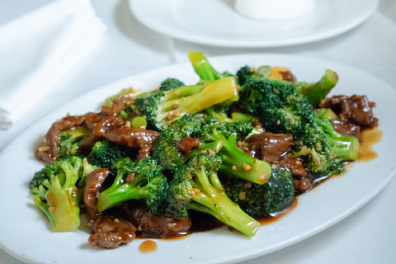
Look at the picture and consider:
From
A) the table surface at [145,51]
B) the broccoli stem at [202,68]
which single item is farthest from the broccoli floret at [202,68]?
the table surface at [145,51]

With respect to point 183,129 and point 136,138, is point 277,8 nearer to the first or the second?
point 183,129

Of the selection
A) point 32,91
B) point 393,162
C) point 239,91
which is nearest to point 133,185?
point 239,91

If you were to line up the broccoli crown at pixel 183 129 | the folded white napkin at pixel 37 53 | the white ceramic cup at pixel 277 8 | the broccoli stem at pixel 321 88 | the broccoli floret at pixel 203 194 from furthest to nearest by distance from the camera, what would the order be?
1. the white ceramic cup at pixel 277 8
2. the folded white napkin at pixel 37 53
3. the broccoli stem at pixel 321 88
4. the broccoli crown at pixel 183 129
5. the broccoli floret at pixel 203 194

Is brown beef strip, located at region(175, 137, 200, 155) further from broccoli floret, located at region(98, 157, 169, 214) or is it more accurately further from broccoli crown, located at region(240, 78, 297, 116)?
broccoli crown, located at region(240, 78, 297, 116)

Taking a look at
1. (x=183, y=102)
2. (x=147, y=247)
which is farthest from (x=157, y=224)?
(x=183, y=102)

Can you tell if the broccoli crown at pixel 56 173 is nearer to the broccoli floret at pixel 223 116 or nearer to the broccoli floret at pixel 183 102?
the broccoli floret at pixel 183 102

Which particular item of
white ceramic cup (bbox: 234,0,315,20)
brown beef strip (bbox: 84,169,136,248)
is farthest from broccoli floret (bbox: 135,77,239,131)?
white ceramic cup (bbox: 234,0,315,20)

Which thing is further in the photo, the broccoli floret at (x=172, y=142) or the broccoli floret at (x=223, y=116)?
the broccoli floret at (x=223, y=116)
